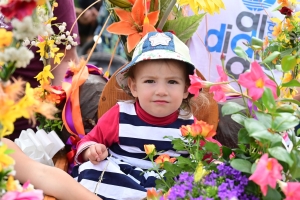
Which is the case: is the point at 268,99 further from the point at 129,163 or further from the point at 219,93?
the point at 129,163

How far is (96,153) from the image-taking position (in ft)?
5.13

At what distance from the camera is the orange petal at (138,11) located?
5.34 ft

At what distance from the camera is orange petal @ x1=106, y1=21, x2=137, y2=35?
5.38ft

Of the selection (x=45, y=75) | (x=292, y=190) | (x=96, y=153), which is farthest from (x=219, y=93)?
(x=45, y=75)

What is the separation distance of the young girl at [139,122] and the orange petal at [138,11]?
0.09 meters

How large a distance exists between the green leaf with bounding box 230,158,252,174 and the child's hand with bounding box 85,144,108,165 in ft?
2.20

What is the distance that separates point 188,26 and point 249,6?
82 centimetres

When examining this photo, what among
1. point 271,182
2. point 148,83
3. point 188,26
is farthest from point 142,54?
point 271,182

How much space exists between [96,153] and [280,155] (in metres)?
0.79

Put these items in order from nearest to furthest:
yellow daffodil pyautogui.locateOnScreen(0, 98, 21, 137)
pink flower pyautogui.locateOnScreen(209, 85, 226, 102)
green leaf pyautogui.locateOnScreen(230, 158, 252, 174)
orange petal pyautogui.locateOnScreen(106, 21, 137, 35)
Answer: yellow daffodil pyautogui.locateOnScreen(0, 98, 21, 137) → green leaf pyautogui.locateOnScreen(230, 158, 252, 174) → pink flower pyautogui.locateOnScreen(209, 85, 226, 102) → orange petal pyautogui.locateOnScreen(106, 21, 137, 35)

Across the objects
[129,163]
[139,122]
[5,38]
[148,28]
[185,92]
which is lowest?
[129,163]

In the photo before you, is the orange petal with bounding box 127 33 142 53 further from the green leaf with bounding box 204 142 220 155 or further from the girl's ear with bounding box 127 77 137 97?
the green leaf with bounding box 204 142 220 155

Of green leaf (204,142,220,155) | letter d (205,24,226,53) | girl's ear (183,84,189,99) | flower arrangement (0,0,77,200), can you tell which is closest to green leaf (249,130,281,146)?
green leaf (204,142,220,155)

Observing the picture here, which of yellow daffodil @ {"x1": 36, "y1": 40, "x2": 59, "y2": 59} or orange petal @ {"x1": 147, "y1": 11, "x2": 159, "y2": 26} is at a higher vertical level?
orange petal @ {"x1": 147, "y1": 11, "x2": 159, "y2": 26}
